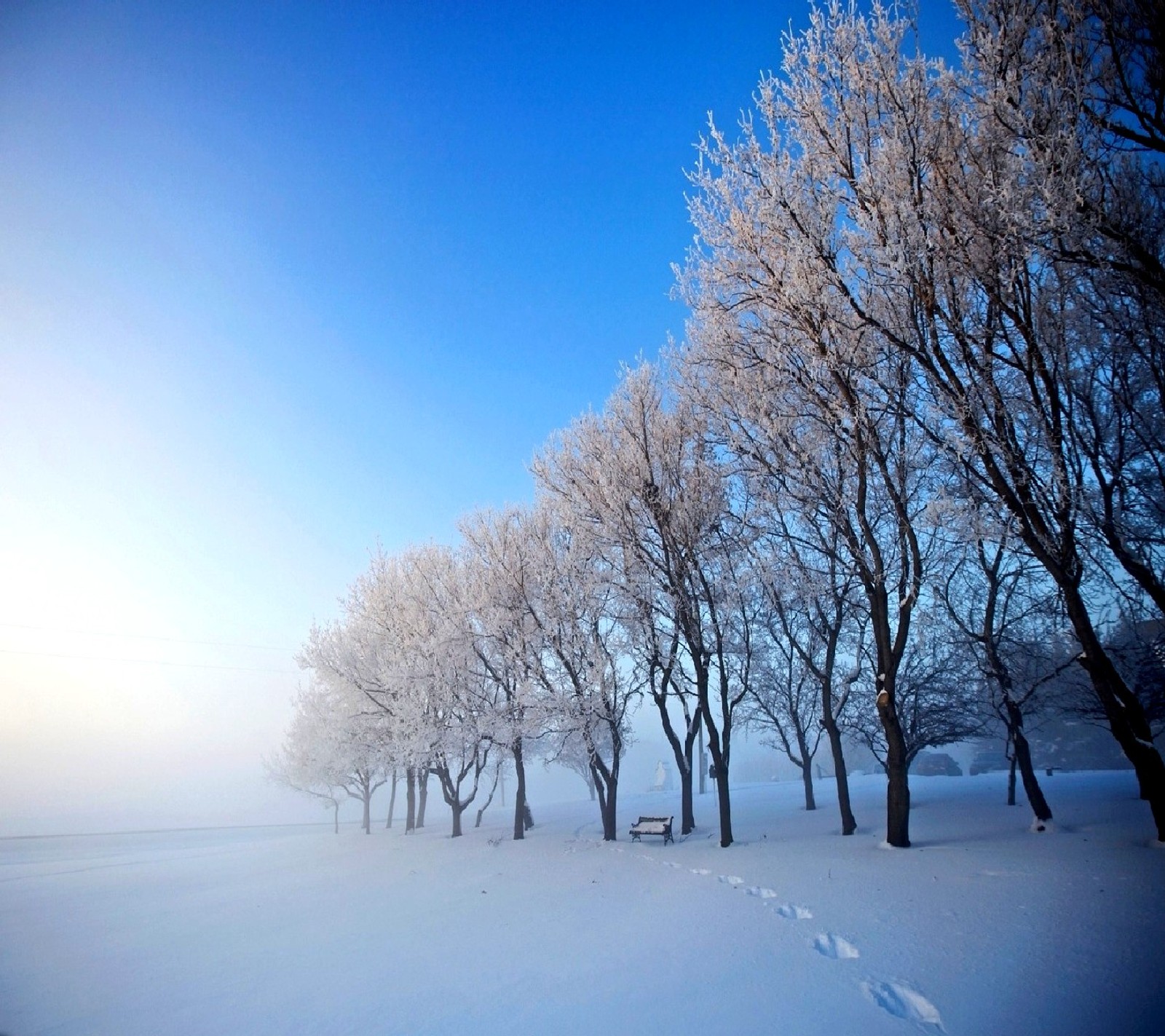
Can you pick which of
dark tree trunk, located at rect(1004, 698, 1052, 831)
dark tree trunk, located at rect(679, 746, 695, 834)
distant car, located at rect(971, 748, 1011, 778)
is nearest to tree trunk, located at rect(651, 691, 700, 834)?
dark tree trunk, located at rect(679, 746, 695, 834)

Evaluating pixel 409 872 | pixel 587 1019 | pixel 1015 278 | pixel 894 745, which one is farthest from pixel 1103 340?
pixel 409 872

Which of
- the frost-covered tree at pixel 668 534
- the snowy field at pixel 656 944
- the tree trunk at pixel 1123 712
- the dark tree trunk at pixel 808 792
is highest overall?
the frost-covered tree at pixel 668 534

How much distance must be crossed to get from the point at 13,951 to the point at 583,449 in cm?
1471

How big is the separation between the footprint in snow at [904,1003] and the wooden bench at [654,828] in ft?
39.3

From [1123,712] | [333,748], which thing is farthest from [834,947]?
[333,748]

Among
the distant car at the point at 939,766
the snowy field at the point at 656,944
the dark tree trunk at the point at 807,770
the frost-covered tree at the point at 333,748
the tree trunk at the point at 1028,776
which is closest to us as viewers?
the snowy field at the point at 656,944

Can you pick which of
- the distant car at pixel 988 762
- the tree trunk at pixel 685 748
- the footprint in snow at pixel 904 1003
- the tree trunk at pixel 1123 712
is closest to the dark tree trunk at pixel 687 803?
the tree trunk at pixel 685 748

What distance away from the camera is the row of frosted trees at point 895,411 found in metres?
7.24

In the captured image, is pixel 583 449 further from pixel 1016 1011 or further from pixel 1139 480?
pixel 1016 1011

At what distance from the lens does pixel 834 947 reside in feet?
20.3

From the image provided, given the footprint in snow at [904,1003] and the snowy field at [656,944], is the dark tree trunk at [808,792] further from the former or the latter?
the footprint in snow at [904,1003]

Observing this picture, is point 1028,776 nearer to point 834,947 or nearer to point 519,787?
point 834,947

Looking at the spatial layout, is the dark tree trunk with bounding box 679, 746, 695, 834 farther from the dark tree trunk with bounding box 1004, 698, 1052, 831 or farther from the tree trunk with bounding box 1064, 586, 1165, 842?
Answer: the tree trunk with bounding box 1064, 586, 1165, 842

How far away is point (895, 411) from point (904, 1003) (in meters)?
7.72
